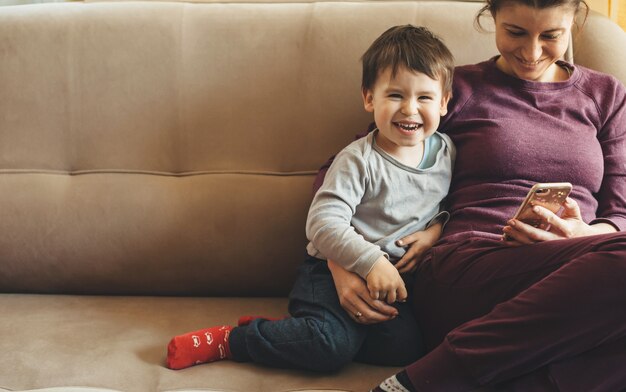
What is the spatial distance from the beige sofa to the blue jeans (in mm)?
234

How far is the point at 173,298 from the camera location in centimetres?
173

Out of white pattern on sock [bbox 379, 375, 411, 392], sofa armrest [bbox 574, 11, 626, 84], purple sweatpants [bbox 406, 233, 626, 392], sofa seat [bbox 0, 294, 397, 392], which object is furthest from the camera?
sofa armrest [bbox 574, 11, 626, 84]

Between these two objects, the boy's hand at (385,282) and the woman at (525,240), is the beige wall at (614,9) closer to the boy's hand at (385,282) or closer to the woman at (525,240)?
the woman at (525,240)

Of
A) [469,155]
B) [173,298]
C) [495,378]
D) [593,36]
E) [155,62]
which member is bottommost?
[173,298]

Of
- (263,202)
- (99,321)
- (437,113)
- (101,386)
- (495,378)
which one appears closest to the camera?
(495,378)

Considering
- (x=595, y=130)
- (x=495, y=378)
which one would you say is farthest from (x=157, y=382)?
(x=595, y=130)

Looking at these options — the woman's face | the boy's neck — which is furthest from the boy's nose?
the woman's face

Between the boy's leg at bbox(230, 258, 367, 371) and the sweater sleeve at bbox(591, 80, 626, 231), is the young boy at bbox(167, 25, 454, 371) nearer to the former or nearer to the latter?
the boy's leg at bbox(230, 258, 367, 371)

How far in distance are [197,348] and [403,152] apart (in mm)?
573

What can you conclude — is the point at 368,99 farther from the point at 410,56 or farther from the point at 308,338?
the point at 308,338

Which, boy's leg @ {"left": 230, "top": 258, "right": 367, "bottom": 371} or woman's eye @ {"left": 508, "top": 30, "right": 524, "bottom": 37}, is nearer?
boy's leg @ {"left": 230, "top": 258, "right": 367, "bottom": 371}

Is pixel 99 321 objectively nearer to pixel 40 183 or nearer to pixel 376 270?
pixel 40 183

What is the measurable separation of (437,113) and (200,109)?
590 millimetres

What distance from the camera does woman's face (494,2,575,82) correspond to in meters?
1.45
